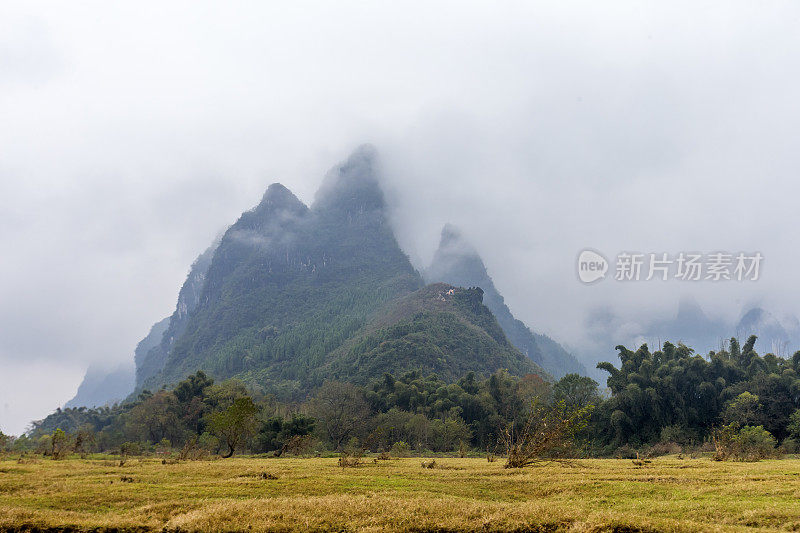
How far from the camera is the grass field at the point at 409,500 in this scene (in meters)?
10.4

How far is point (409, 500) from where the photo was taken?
12836 mm

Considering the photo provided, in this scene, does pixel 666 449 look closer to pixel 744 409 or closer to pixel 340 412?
pixel 744 409

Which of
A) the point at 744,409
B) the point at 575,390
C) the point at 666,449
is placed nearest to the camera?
the point at 666,449

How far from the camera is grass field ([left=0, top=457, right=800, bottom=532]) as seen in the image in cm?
1036

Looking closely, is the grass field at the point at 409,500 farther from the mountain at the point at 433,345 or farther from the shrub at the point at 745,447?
the mountain at the point at 433,345

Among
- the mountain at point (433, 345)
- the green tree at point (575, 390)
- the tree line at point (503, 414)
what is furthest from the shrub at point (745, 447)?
the mountain at point (433, 345)

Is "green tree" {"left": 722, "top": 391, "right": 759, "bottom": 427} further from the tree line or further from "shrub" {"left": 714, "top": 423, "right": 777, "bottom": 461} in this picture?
"shrub" {"left": 714, "top": 423, "right": 777, "bottom": 461}

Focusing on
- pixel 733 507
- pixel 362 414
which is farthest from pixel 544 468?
pixel 362 414

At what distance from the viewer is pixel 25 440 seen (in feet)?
208

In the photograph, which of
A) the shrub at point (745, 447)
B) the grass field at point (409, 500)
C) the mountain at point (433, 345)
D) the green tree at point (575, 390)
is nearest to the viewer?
the grass field at point (409, 500)

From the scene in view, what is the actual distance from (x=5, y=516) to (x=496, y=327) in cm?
14455

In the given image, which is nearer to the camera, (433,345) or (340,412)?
(340,412)

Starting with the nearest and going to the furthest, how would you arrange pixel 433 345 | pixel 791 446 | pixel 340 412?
pixel 791 446 < pixel 340 412 < pixel 433 345

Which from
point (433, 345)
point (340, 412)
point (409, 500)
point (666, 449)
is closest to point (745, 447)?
point (666, 449)
